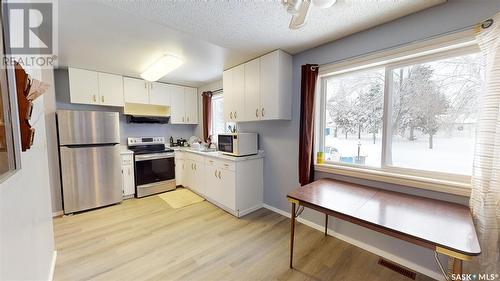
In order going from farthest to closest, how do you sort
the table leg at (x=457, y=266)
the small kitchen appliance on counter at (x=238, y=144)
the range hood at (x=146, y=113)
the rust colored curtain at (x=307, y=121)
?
1. the range hood at (x=146, y=113)
2. the small kitchen appliance on counter at (x=238, y=144)
3. the rust colored curtain at (x=307, y=121)
4. the table leg at (x=457, y=266)

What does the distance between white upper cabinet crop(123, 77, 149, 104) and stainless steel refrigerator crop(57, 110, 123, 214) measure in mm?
673

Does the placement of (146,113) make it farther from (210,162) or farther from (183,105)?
(210,162)

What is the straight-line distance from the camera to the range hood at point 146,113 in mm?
3838

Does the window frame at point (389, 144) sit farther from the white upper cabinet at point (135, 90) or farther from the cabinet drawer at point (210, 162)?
the white upper cabinet at point (135, 90)

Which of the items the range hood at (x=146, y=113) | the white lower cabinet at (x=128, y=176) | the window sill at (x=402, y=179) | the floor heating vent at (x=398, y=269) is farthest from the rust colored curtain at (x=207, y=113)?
the floor heating vent at (x=398, y=269)

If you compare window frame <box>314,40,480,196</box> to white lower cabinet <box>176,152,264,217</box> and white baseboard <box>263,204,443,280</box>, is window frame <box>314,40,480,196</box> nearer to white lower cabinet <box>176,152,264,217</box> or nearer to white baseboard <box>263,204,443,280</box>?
white baseboard <box>263,204,443,280</box>

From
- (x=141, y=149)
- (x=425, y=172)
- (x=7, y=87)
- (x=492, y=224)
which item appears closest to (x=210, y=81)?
(x=141, y=149)

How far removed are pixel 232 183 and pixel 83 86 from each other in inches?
119

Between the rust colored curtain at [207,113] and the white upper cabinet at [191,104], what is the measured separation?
1.34 ft

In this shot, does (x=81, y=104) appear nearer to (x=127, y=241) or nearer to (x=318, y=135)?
(x=127, y=241)

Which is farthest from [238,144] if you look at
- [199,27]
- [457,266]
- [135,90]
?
[135,90]

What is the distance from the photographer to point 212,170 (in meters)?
3.21

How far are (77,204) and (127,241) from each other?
1414 mm

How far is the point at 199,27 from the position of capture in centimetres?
188
